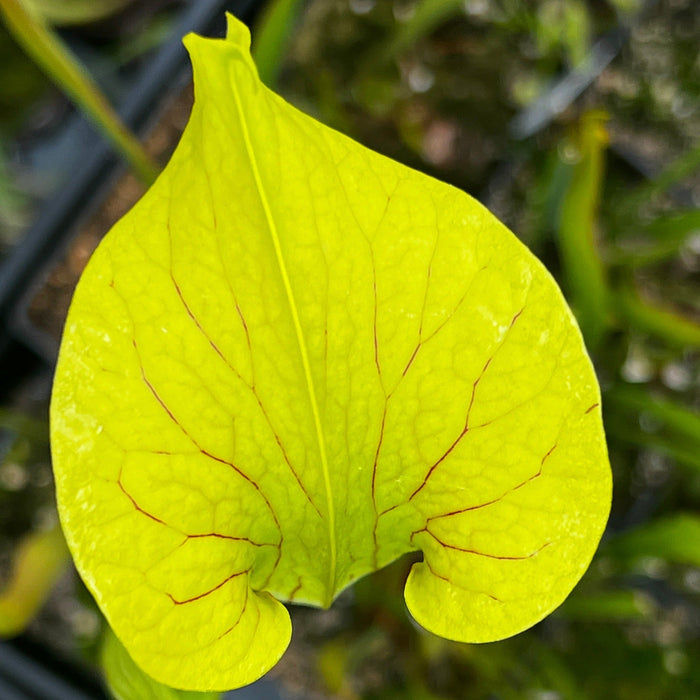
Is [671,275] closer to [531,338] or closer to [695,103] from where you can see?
[695,103]

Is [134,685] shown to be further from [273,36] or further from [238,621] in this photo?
[273,36]

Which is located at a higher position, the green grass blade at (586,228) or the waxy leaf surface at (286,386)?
the waxy leaf surface at (286,386)

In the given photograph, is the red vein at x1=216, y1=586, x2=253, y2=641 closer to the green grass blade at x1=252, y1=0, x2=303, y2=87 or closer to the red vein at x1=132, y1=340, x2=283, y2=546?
the red vein at x1=132, y1=340, x2=283, y2=546

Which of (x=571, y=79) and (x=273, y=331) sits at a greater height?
(x=273, y=331)

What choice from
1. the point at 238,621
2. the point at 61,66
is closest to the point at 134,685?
the point at 238,621

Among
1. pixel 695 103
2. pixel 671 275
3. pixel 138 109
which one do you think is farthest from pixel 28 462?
pixel 695 103

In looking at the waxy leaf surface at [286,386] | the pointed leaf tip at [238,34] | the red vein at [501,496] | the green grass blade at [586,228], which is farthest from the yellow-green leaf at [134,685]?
the green grass blade at [586,228]

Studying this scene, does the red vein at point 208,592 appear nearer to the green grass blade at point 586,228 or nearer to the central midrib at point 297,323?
the central midrib at point 297,323

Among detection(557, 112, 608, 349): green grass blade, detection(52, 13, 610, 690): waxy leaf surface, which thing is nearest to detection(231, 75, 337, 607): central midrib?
detection(52, 13, 610, 690): waxy leaf surface
